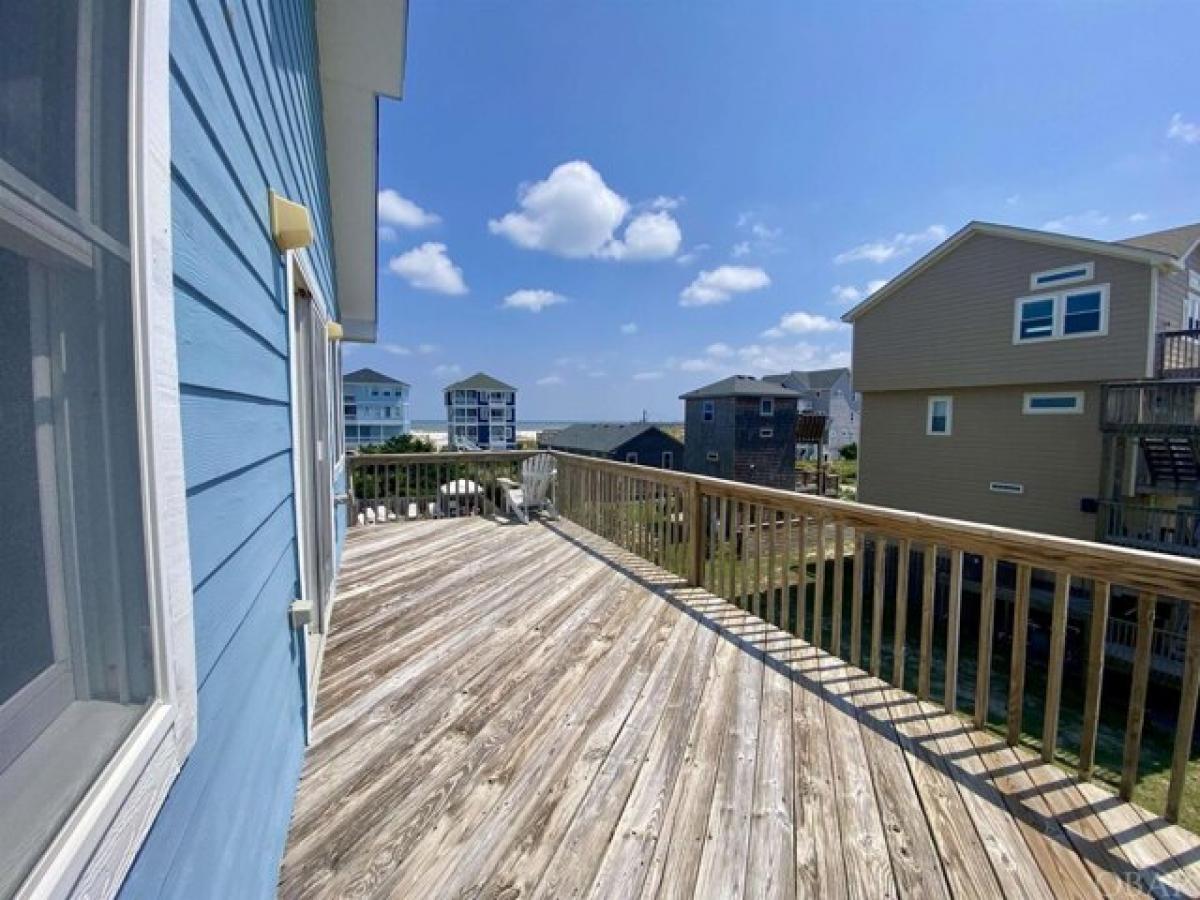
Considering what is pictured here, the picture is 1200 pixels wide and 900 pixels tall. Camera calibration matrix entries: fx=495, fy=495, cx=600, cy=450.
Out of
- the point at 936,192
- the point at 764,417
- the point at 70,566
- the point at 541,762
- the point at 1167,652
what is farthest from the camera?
the point at 764,417

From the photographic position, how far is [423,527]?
19.1ft

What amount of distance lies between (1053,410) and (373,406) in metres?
40.2

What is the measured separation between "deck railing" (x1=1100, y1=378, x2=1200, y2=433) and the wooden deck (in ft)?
31.9

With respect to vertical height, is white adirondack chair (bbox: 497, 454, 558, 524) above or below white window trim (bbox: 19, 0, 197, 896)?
below

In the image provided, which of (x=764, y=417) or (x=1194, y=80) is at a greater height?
(x=1194, y=80)

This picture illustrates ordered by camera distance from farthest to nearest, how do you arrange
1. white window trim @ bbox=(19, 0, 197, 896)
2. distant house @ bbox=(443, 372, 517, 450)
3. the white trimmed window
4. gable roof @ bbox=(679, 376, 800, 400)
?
distant house @ bbox=(443, 372, 517, 450) < gable roof @ bbox=(679, 376, 800, 400) < white window trim @ bbox=(19, 0, 197, 896) < the white trimmed window

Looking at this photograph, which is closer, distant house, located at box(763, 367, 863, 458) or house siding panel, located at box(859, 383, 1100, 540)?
house siding panel, located at box(859, 383, 1100, 540)

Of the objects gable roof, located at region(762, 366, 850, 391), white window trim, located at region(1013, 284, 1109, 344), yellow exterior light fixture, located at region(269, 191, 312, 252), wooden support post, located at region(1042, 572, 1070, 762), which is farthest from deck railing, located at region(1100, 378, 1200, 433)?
gable roof, located at region(762, 366, 850, 391)

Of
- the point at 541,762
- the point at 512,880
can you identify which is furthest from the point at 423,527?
the point at 512,880

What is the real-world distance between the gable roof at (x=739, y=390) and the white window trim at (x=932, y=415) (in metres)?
7.14

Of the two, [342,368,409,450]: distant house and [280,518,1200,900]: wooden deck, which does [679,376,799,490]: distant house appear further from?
[342,368,409,450]: distant house

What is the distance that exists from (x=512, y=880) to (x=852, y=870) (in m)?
1.01

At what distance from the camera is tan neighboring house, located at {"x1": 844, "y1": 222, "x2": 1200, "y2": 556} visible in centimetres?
858

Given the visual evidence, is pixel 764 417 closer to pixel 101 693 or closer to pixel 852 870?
pixel 852 870
